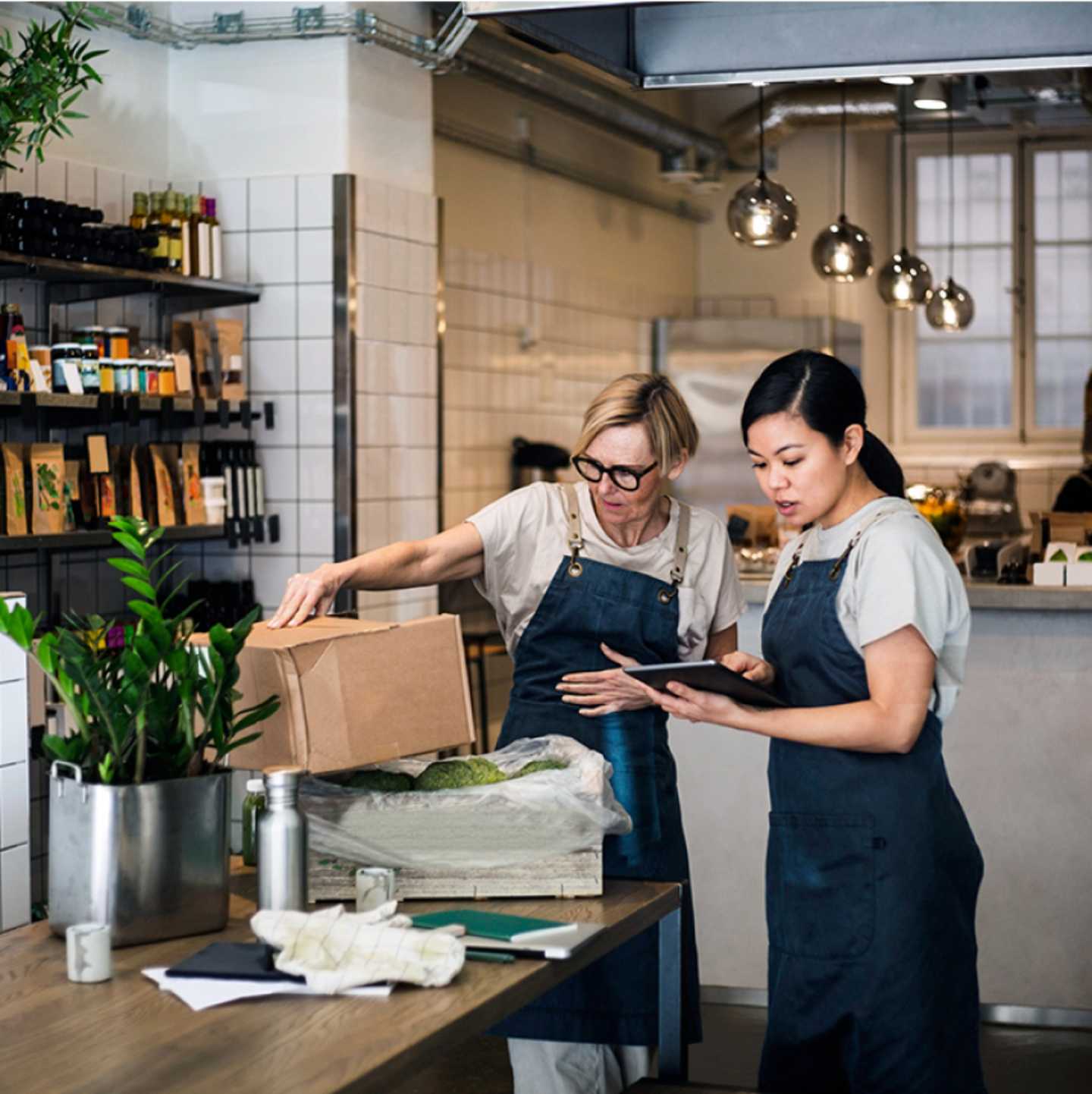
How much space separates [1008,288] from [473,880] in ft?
28.8

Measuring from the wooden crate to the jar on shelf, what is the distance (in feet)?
9.59

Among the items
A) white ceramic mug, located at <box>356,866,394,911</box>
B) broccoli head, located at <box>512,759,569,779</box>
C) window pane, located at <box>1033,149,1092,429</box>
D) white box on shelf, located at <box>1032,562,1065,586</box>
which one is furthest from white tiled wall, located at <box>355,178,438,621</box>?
window pane, located at <box>1033,149,1092,429</box>

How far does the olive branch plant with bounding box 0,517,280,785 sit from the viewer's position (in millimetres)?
2066

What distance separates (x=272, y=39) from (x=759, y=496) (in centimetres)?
463

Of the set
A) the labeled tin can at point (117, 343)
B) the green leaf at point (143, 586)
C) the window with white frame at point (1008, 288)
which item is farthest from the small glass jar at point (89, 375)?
the window with white frame at point (1008, 288)

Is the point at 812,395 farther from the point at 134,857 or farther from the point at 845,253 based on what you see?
the point at 845,253

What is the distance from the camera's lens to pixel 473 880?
2.27m

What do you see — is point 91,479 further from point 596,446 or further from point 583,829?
point 583,829

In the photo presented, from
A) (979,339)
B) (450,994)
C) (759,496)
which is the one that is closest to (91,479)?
(450,994)

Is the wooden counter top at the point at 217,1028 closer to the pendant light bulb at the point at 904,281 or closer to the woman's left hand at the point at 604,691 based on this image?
the woman's left hand at the point at 604,691

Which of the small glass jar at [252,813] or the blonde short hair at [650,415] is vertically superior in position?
the blonde short hair at [650,415]

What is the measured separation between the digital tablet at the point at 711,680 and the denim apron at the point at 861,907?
15 cm

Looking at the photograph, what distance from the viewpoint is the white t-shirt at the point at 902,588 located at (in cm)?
242

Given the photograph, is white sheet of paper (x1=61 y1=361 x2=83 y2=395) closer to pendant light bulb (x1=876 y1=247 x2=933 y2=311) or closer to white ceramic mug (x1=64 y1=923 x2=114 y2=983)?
white ceramic mug (x1=64 y1=923 x2=114 y2=983)
